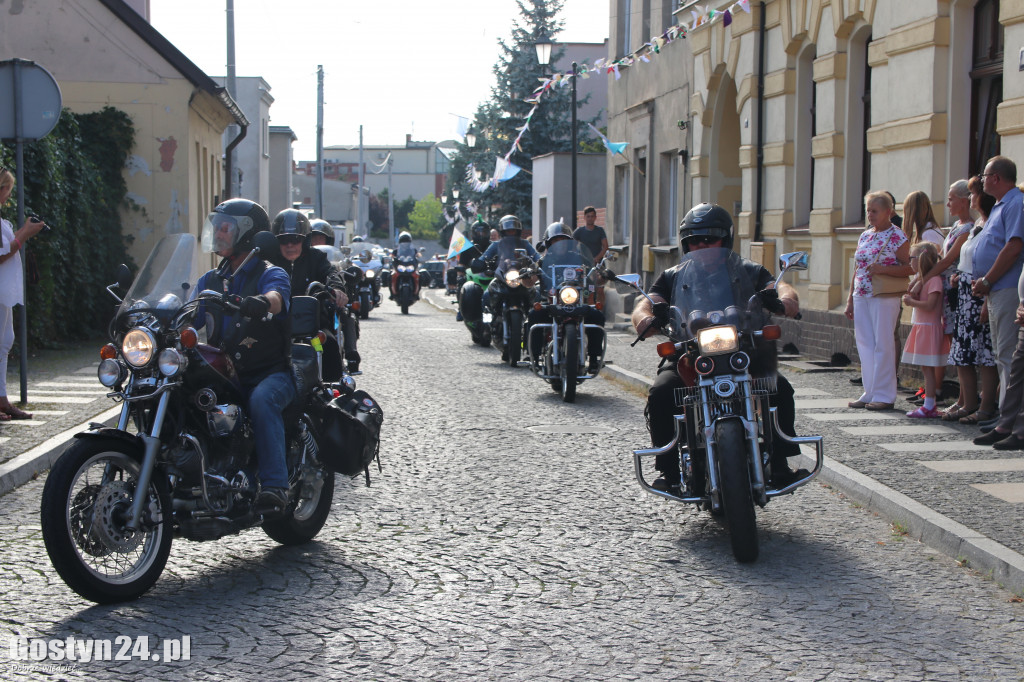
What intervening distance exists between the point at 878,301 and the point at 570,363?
114 inches

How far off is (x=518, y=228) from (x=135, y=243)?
9.21 meters

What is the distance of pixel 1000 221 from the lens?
8.65m

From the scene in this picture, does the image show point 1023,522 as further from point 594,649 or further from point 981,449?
point 594,649

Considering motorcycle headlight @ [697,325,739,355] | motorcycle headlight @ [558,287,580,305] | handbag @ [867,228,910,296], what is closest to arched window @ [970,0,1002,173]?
handbag @ [867,228,910,296]

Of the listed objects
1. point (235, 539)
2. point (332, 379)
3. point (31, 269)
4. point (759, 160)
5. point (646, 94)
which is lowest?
point (235, 539)

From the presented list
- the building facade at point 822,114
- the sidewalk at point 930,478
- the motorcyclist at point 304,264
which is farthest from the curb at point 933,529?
the building facade at point 822,114

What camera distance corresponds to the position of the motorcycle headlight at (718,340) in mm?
5652

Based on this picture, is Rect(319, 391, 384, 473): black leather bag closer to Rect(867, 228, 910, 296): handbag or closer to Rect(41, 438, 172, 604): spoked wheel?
Rect(41, 438, 172, 604): spoked wheel

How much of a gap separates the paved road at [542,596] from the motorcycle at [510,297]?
6737 mm

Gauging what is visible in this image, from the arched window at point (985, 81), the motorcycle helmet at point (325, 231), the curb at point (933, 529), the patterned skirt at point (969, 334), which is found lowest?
the curb at point (933, 529)

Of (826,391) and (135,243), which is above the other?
(135,243)

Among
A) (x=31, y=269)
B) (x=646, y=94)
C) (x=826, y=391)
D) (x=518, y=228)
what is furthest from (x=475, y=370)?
(x=646, y=94)

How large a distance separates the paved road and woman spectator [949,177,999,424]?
2562mm

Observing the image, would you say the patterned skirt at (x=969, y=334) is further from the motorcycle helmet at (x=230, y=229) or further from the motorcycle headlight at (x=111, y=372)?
the motorcycle headlight at (x=111, y=372)
